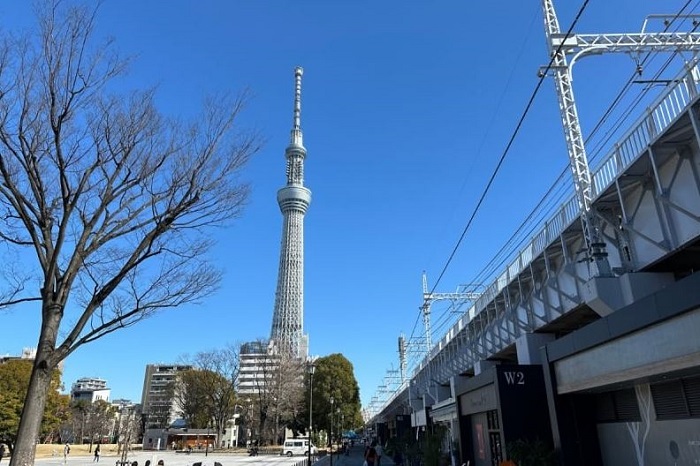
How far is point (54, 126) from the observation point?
28.3 ft

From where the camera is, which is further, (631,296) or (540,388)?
(540,388)

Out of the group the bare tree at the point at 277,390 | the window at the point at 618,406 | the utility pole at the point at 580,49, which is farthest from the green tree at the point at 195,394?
the utility pole at the point at 580,49

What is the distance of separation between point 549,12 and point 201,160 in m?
11.8

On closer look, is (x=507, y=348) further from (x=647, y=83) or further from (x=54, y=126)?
(x=54, y=126)

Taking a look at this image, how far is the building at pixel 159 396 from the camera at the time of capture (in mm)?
93125

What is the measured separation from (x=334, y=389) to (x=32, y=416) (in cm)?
5866

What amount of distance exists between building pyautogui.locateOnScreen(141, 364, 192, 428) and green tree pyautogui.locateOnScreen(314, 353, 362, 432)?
93.2ft

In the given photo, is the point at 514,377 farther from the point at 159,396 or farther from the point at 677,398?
the point at 159,396

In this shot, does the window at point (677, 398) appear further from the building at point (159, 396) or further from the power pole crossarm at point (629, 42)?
the building at point (159, 396)

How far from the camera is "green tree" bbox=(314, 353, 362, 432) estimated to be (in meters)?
62.3

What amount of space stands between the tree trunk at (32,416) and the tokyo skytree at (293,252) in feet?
334

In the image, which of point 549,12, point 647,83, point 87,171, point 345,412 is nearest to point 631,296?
point 647,83

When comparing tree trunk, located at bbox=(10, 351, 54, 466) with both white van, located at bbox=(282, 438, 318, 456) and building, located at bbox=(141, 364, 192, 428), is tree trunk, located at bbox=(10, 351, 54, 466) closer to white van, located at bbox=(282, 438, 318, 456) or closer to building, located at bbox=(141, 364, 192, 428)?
white van, located at bbox=(282, 438, 318, 456)

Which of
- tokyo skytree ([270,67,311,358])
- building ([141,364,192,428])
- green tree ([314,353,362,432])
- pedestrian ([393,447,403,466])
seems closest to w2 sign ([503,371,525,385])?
pedestrian ([393,447,403,466])
